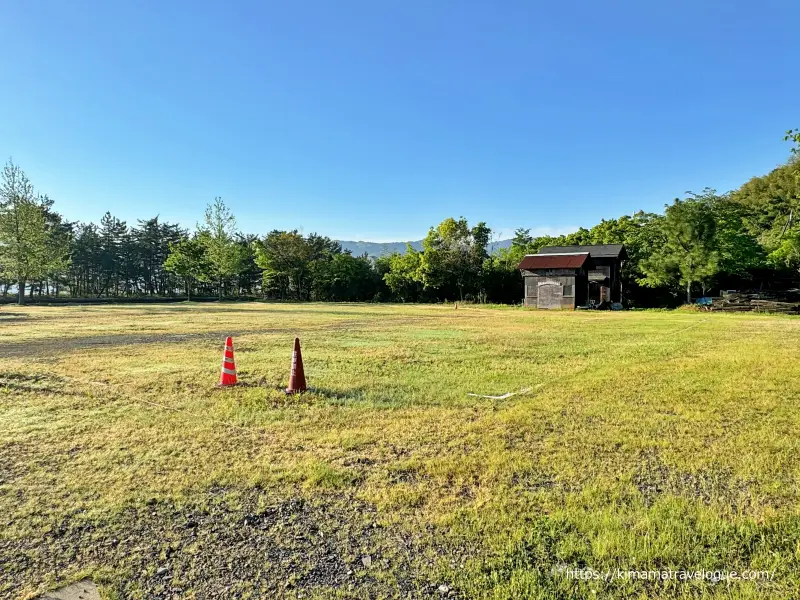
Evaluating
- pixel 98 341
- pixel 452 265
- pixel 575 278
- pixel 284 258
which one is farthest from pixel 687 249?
pixel 284 258

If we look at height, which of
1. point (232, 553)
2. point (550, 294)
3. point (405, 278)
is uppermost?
point (405, 278)

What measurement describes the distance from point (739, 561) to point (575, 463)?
134 cm

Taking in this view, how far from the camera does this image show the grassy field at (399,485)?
230 cm

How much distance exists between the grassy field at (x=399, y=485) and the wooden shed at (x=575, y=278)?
2660cm

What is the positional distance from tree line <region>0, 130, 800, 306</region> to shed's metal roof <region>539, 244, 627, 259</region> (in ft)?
6.41

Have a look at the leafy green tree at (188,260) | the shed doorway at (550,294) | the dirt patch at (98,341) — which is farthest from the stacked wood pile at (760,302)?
the leafy green tree at (188,260)

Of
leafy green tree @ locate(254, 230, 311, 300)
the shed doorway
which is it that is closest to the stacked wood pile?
the shed doorway

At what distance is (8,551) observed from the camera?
8.20 feet

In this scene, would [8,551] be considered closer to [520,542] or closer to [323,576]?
[323,576]

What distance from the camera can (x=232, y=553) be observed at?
97.5 inches

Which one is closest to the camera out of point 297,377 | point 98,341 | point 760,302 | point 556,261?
point 297,377

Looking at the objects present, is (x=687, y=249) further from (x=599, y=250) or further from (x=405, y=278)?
(x=405, y=278)

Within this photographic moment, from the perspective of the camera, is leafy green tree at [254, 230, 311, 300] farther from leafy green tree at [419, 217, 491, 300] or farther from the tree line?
leafy green tree at [419, 217, 491, 300]

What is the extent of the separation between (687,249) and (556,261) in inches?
331
